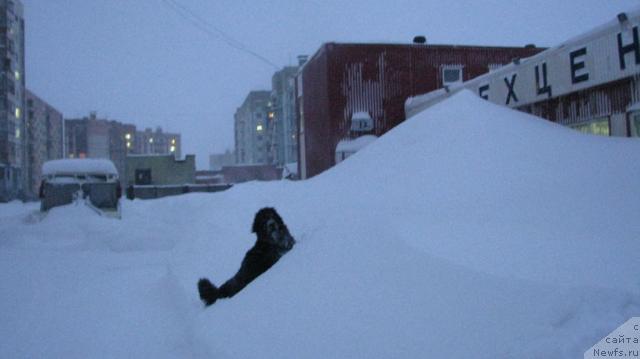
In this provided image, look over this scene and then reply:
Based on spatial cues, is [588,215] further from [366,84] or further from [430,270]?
[366,84]

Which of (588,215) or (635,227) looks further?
(588,215)

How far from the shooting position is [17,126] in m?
56.7

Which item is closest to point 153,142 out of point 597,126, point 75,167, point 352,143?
point 352,143

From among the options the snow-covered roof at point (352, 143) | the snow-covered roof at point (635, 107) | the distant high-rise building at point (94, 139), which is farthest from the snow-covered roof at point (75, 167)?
the distant high-rise building at point (94, 139)

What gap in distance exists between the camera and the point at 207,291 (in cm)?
571

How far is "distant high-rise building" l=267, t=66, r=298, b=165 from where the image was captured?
6962 centimetres

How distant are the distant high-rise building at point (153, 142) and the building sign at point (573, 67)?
129691 mm

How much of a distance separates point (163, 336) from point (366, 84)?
1631 cm

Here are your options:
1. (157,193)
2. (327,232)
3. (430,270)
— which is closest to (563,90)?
(327,232)

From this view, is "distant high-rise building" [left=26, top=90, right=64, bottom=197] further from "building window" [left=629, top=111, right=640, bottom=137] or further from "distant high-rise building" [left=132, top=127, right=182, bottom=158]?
"building window" [left=629, top=111, right=640, bottom=137]

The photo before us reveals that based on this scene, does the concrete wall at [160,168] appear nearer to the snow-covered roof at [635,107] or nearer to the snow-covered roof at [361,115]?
the snow-covered roof at [361,115]

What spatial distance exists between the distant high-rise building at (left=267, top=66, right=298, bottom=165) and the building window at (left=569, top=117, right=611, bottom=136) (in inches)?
2286

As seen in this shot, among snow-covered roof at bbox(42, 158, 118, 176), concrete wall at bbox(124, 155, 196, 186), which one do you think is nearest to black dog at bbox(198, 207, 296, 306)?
snow-covered roof at bbox(42, 158, 118, 176)

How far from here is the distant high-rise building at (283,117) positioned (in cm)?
6962
